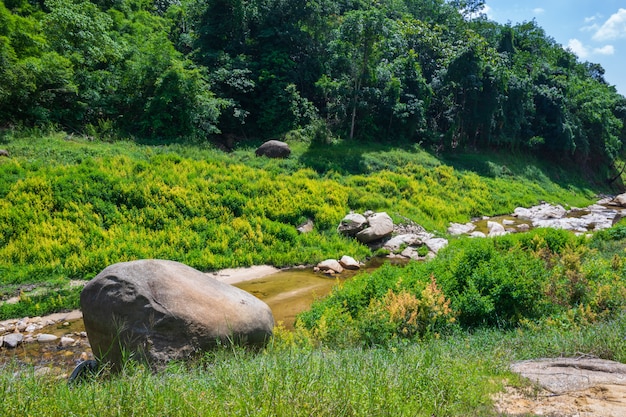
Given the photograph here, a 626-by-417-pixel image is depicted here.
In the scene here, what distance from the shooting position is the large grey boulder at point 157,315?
6230 millimetres

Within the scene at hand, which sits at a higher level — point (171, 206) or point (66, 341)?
point (171, 206)

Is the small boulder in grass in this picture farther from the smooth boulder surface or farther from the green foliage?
the green foliage

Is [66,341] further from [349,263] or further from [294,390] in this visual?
[349,263]

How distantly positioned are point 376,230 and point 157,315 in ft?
37.7

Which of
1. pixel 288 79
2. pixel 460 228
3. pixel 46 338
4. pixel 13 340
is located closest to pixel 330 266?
pixel 46 338

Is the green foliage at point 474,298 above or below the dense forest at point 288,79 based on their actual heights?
below

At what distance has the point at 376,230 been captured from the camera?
16.5 metres

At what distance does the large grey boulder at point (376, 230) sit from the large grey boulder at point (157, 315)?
983cm

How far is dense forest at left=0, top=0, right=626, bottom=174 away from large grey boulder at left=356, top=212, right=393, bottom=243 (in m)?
12.1

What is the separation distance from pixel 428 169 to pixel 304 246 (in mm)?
14871

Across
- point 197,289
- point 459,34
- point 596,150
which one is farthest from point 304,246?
point 596,150

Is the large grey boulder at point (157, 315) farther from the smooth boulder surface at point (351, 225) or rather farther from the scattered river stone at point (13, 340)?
the smooth boulder surface at point (351, 225)

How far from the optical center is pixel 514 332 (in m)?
6.68

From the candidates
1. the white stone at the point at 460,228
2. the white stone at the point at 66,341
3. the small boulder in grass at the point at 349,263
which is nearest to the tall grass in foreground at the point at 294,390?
the white stone at the point at 66,341
